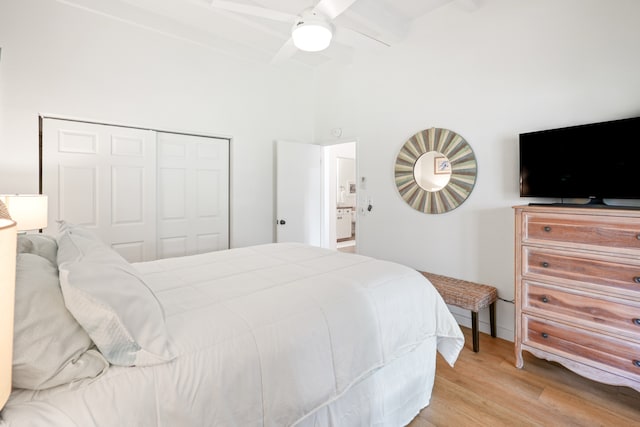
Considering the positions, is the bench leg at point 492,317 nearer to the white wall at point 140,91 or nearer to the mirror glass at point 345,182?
the white wall at point 140,91

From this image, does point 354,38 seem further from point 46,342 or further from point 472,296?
point 46,342

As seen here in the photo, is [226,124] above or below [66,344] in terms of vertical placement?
above

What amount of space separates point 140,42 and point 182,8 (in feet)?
1.80

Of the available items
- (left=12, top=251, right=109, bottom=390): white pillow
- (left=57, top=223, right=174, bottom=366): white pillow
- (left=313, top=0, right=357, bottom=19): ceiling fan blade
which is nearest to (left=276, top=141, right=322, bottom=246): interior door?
(left=313, top=0, right=357, bottom=19): ceiling fan blade

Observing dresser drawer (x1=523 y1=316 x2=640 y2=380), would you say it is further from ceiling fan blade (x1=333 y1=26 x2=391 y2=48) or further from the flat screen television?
ceiling fan blade (x1=333 y1=26 x2=391 y2=48)

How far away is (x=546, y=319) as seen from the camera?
2104mm

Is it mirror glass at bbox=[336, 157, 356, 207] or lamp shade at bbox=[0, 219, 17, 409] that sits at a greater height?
mirror glass at bbox=[336, 157, 356, 207]

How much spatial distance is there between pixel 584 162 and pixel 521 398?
1.65m

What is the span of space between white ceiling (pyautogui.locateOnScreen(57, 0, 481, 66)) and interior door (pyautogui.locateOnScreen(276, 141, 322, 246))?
4.24 ft

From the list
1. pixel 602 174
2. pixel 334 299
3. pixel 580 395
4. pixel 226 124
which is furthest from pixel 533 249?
pixel 226 124

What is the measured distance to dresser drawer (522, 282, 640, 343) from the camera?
179 cm

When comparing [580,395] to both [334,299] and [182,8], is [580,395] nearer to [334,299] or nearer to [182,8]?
[334,299]

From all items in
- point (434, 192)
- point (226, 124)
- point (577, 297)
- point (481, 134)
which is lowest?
point (577, 297)

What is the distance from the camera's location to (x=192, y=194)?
3533 millimetres
